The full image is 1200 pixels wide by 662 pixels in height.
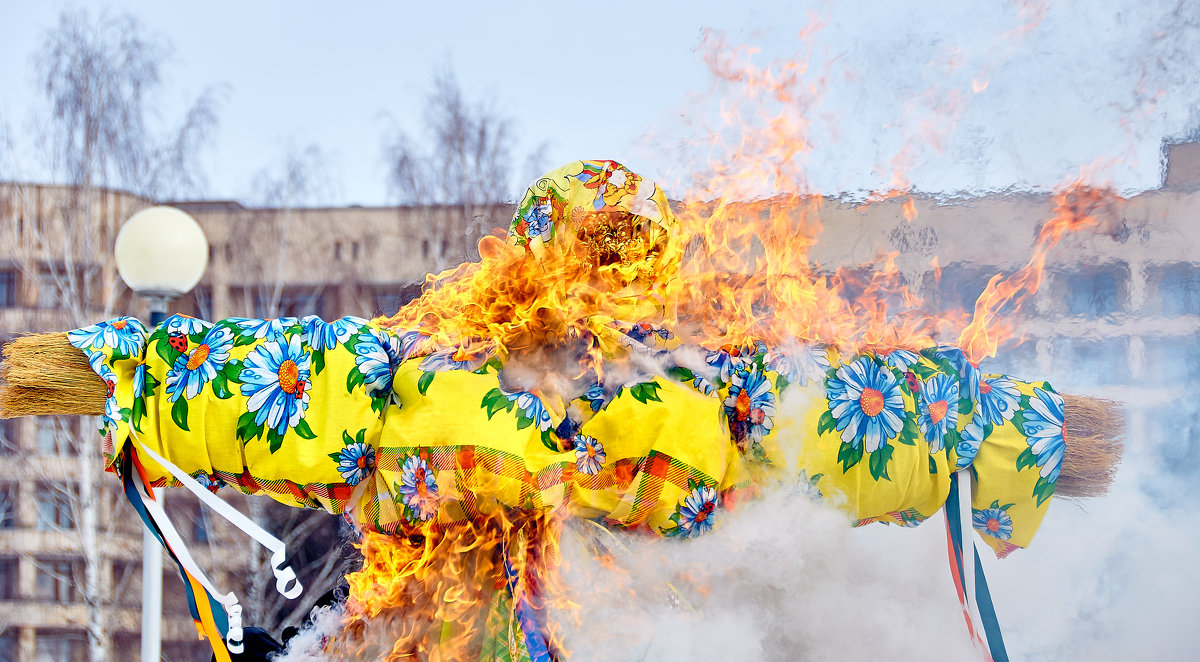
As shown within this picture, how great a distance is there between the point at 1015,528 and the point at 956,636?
346 millimetres

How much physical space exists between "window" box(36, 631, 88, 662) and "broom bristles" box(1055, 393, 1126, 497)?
9283 mm

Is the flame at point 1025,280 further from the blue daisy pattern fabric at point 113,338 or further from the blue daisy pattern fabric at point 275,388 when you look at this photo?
the blue daisy pattern fabric at point 113,338

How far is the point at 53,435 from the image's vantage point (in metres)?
7.58

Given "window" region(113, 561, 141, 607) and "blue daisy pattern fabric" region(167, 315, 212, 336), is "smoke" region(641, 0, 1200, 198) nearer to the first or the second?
"blue daisy pattern fabric" region(167, 315, 212, 336)

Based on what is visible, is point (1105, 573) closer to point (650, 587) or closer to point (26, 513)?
point (650, 587)

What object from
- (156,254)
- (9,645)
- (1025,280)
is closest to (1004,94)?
(1025,280)

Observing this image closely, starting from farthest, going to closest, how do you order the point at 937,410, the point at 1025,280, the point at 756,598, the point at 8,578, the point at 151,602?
the point at 8,578 → the point at 151,602 → the point at 1025,280 → the point at 756,598 → the point at 937,410

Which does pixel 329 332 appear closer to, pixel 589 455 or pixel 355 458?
pixel 355 458

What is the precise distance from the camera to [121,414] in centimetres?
147

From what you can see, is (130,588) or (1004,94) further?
(130,588)

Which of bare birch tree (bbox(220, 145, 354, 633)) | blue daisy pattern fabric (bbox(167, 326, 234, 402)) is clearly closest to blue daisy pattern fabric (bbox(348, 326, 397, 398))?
blue daisy pattern fabric (bbox(167, 326, 234, 402))

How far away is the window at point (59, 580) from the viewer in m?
6.66

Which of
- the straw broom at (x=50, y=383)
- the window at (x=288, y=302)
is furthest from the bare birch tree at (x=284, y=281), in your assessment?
the straw broom at (x=50, y=383)

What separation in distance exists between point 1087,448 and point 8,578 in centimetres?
1208
